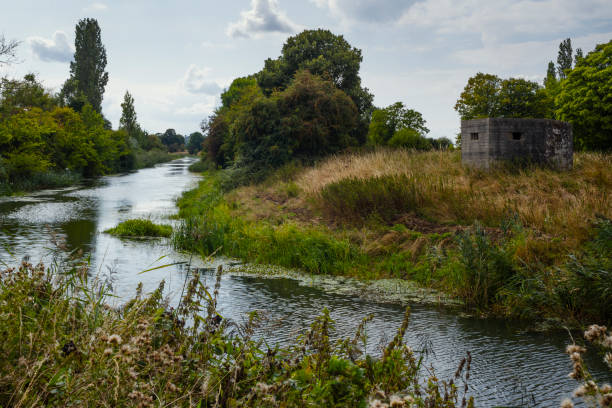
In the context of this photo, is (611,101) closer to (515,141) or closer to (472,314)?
(515,141)

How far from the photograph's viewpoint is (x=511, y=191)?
1124 cm

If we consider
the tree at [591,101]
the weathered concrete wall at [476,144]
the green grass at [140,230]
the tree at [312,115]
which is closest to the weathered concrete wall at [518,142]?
the weathered concrete wall at [476,144]

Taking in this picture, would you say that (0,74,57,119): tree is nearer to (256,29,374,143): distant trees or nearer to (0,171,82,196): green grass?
(0,171,82,196): green grass

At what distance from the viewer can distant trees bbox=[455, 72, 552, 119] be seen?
34.4 metres

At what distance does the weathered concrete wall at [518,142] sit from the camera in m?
13.2

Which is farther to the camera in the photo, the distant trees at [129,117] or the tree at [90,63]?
the distant trees at [129,117]

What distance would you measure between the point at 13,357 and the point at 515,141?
1266 cm

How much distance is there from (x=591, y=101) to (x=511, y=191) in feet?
59.4

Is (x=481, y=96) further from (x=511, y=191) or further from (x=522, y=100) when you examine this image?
(x=511, y=191)

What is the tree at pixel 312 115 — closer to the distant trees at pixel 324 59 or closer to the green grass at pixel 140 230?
the distant trees at pixel 324 59

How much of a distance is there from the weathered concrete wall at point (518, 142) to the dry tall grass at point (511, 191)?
481mm

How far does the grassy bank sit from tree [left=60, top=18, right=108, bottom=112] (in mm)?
55162

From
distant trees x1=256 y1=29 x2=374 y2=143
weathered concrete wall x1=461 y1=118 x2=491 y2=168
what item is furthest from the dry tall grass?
distant trees x1=256 y1=29 x2=374 y2=143

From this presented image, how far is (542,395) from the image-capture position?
429 cm
